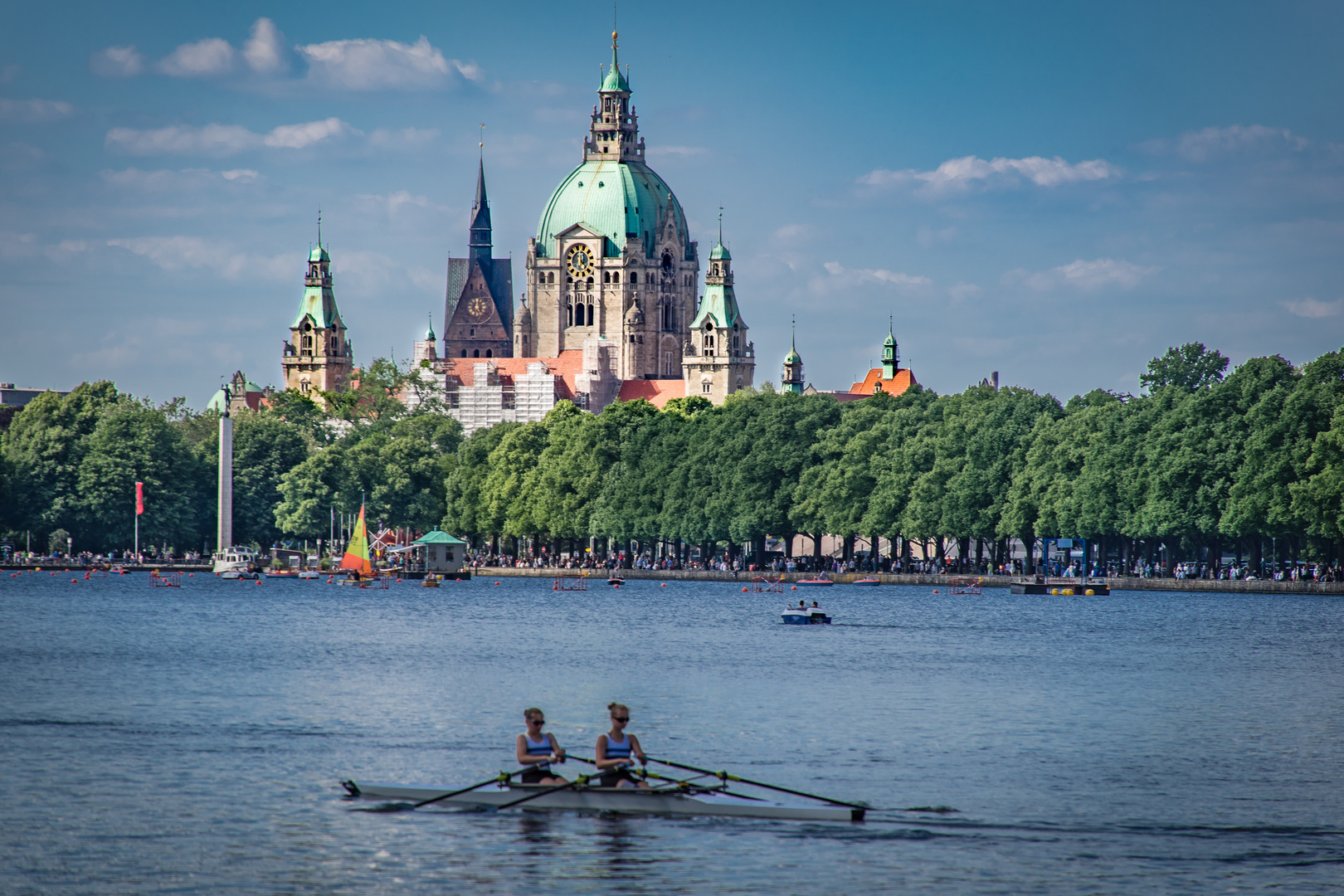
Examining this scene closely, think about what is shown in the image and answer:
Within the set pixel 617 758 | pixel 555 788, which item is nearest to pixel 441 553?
pixel 617 758

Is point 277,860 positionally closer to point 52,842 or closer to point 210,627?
point 52,842

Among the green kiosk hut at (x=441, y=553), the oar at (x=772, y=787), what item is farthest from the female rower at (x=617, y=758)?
the green kiosk hut at (x=441, y=553)

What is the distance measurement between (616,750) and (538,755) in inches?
61.0

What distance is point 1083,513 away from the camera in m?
132

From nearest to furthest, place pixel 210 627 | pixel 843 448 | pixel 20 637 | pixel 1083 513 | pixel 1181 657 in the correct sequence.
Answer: pixel 1181 657 → pixel 20 637 → pixel 210 627 → pixel 1083 513 → pixel 843 448

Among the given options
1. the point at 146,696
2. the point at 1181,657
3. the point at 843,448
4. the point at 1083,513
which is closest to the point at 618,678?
the point at 146,696

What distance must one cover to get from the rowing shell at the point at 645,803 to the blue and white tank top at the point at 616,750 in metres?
0.69

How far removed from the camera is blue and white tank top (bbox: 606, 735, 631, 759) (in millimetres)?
39656

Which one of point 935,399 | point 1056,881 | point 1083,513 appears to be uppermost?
point 935,399

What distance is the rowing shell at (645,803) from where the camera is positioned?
39219 mm

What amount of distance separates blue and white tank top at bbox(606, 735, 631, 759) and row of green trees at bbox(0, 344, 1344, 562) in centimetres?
8266

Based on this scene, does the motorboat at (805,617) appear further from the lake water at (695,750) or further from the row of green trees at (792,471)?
the row of green trees at (792,471)

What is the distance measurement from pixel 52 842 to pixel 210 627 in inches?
2495

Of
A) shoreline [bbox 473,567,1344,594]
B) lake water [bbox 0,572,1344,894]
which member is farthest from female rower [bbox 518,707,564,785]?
shoreline [bbox 473,567,1344,594]
